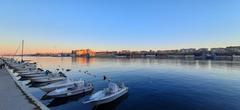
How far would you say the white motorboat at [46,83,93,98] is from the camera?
28141 mm

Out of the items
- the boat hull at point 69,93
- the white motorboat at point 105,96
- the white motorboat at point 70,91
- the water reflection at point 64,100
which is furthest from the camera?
the white motorboat at point 70,91

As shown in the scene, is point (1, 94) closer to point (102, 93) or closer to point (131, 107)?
point (102, 93)

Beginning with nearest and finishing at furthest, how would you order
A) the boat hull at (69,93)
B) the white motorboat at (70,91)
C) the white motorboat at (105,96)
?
the white motorboat at (105,96) → the boat hull at (69,93) → the white motorboat at (70,91)

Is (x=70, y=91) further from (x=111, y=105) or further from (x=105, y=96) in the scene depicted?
(x=111, y=105)

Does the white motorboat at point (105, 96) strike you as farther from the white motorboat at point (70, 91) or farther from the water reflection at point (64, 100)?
the white motorboat at point (70, 91)

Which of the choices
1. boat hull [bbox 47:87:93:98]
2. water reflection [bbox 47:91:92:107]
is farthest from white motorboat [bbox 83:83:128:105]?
boat hull [bbox 47:87:93:98]

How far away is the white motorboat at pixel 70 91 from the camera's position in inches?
1108

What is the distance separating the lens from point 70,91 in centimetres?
3000

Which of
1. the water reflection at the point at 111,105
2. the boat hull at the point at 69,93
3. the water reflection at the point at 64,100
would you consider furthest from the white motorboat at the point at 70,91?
the water reflection at the point at 111,105

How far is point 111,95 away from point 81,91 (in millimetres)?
8507

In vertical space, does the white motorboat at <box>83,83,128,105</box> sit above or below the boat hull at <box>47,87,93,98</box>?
above

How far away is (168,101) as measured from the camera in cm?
2755

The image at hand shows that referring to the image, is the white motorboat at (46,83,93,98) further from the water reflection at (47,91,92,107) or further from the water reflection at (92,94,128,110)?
the water reflection at (92,94,128,110)

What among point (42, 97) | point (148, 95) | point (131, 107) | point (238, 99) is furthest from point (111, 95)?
point (238, 99)
